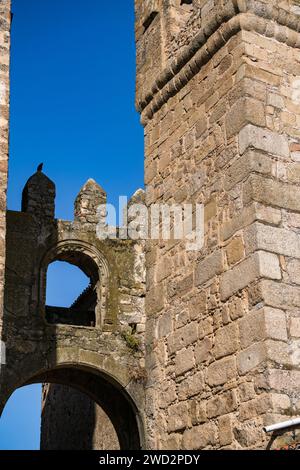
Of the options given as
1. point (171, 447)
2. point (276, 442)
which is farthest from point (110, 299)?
point (276, 442)

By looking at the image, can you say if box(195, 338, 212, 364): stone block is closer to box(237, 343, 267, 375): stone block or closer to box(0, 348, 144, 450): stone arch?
box(237, 343, 267, 375): stone block

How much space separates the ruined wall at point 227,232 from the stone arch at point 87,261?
0.60 metres

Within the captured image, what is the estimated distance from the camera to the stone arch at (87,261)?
874 cm

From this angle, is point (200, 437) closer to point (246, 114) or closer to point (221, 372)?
point (221, 372)

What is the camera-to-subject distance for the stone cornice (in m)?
7.36

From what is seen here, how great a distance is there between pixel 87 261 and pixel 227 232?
257 cm

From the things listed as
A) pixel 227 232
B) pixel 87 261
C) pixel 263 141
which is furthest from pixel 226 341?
pixel 87 261

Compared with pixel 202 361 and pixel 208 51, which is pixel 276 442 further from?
pixel 208 51

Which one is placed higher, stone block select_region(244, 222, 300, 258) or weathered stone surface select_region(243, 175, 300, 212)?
weathered stone surface select_region(243, 175, 300, 212)

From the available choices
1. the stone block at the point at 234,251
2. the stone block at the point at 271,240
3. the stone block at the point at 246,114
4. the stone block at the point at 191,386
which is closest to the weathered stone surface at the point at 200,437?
the stone block at the point at 191,386

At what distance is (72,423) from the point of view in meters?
13.0

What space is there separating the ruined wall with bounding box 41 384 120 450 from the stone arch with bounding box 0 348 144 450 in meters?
2.26

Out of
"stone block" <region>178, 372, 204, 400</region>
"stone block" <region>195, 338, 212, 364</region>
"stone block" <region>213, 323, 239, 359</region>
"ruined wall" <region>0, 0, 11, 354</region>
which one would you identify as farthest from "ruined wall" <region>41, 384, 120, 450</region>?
"ruined wall" <region>0, 0, 11, 354</region>
